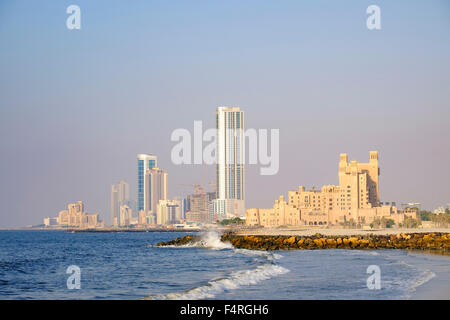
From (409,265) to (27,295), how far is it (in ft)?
71.3

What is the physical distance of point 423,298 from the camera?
834 inches

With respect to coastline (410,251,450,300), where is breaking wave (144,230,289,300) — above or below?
below

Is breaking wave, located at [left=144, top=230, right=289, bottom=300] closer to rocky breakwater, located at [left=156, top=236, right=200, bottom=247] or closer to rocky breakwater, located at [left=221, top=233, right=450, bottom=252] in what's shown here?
rocky breakwater, located at [left=221, top=233, right=450, bottom=252]

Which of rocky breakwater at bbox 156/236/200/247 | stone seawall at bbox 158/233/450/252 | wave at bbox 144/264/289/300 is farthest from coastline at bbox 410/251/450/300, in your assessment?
rocky breakwater at bbox 156/236/200/247

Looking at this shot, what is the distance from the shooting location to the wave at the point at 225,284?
24109 mm

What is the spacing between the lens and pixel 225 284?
1097 inches

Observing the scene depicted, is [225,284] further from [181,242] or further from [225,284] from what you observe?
[181,242]

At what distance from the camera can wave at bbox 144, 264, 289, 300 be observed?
24109 millimetres

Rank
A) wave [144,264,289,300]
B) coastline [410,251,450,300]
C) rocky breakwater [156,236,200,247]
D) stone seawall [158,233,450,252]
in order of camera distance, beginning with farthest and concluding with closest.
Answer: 1. rocky breakwater [156,236,200,247]
2. stone seawall [158,233,450,252]
3. wave [144,264,289,300]
4. coastline [410,251,450,300]

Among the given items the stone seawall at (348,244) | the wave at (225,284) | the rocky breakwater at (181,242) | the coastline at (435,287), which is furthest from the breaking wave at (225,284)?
the rocky breakwater at (181,242)

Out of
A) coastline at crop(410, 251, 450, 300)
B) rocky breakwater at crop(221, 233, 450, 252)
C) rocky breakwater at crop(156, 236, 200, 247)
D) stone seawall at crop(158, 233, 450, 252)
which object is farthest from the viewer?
rocky breakwater at crop(156, 236, 200, 247)
